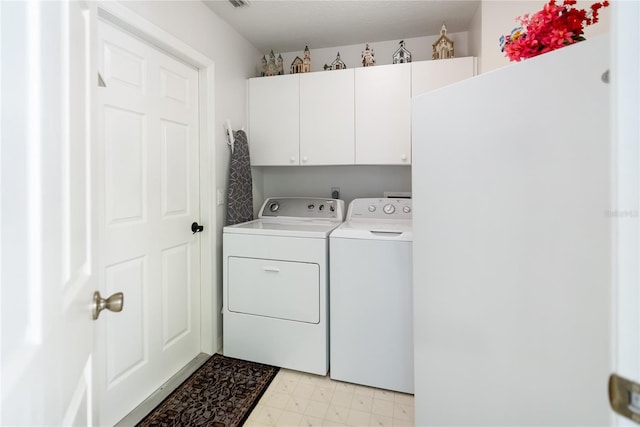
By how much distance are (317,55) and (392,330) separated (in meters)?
2.45

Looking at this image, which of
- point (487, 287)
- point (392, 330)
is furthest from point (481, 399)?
point (392, 330)

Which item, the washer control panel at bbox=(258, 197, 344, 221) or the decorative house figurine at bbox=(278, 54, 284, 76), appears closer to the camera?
the washer control panel at bbox=(258, 197, 344, 221)

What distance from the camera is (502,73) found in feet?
2.95

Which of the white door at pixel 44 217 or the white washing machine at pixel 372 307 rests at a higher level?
the white door at pixel 44 217

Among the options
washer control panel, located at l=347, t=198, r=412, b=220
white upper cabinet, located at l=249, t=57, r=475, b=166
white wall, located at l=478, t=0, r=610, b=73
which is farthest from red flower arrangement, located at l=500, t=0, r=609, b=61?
washer control panel, located at l=347, t=198, r=412, b=220

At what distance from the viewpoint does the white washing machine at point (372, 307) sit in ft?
5.98

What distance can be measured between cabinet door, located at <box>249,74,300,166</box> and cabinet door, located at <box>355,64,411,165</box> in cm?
53

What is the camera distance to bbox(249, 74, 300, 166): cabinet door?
101 inches

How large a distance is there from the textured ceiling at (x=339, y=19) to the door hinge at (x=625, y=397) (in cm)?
237

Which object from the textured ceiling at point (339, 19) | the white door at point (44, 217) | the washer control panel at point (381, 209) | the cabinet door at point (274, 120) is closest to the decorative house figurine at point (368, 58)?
the textured ceiling at point (339, 19)

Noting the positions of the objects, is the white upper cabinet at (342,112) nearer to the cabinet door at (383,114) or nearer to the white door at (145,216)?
the cabinet door at (383,114)

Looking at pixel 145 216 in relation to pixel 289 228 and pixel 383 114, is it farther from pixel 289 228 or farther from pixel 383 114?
pixel 383 114

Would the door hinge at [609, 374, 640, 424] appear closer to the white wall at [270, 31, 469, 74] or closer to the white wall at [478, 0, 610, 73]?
the white wall at [478, 0, 610, 73]

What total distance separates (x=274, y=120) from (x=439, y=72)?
4.42ft
